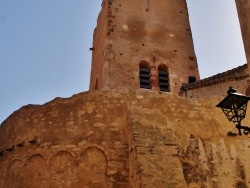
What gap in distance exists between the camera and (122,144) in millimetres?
8461

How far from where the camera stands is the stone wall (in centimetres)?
784

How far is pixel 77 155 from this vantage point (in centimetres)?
830

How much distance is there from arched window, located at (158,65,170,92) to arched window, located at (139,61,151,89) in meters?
0.58

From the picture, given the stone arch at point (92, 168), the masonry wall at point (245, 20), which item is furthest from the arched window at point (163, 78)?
the masonry wall at point (245, 20)

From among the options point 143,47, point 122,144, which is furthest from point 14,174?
point 143,47

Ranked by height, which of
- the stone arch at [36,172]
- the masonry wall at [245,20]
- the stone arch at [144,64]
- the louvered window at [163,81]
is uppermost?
the stone arch at [144,64]

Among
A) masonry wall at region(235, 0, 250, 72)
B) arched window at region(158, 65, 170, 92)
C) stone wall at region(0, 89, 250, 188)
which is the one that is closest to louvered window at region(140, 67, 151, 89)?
arched window at region(158, 65, 170, 92)

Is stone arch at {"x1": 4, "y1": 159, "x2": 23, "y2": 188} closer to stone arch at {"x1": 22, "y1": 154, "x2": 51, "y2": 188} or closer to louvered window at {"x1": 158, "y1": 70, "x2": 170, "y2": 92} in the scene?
→ stone arch at {"x1": 22, "y1": 154, "x2": 51, "y2": 188}

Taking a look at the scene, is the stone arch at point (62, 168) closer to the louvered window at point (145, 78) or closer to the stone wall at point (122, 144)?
the stone wall at point (122, 144)

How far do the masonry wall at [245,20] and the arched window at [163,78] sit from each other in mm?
11829

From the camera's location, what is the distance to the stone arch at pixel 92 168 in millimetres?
7957

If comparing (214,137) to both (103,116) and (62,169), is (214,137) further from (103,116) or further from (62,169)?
(62,169)

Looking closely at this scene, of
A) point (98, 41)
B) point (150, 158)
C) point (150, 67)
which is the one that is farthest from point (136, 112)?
point (98, 41)

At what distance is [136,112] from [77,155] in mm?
1522
